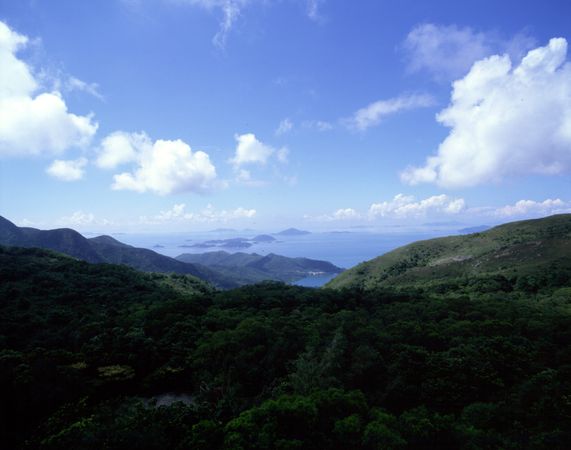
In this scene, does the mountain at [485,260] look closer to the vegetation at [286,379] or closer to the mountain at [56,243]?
the vegetation at [286,379]

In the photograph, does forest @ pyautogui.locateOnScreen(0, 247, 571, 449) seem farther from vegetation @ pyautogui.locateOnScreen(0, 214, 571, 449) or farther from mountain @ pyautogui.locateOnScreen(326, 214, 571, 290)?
mountain @ pyautogui.locateOnScreen(326, 214, 571, 290)

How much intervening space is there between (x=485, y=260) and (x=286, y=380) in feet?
319

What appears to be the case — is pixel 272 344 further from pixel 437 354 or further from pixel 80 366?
pixel 80 366

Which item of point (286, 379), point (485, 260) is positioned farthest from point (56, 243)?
point (485, 260)

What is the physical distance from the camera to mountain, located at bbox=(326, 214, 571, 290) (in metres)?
77.8

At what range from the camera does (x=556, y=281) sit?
224 ft

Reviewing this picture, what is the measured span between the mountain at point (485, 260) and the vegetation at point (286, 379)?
34.9m

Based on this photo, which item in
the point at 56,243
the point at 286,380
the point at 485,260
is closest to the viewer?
the point at 286,380

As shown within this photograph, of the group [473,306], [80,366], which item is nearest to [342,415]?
[80,366]

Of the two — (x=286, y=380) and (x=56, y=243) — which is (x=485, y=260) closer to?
(x=286, y=380)

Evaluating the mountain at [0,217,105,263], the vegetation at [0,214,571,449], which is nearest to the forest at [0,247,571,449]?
the vegetation at [0,214,571,449]

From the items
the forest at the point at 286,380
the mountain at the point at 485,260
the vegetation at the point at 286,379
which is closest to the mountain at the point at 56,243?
the mountain at the point at 485,260

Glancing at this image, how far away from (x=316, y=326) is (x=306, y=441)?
18.5 metres

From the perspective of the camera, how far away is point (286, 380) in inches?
945
